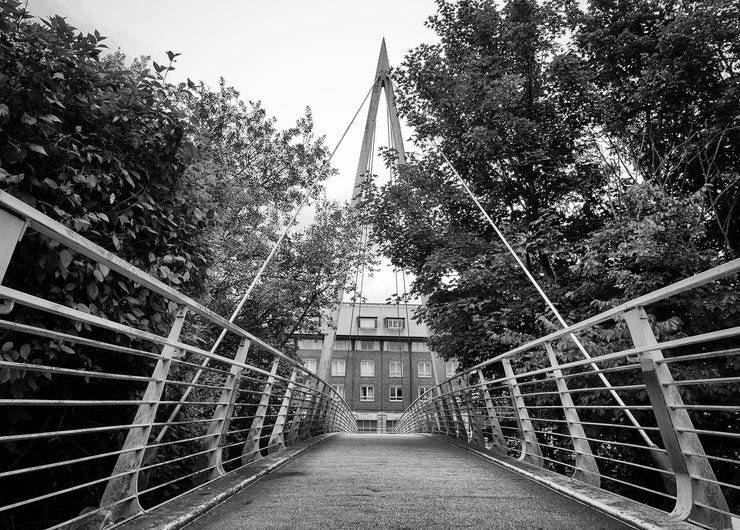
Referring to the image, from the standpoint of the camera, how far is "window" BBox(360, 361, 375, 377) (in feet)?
129

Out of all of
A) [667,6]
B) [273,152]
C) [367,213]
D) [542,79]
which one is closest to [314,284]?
[367,213]

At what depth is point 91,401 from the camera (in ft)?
6.28

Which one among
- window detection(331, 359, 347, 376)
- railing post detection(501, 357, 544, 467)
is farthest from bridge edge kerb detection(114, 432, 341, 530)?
window detection(331, 359, 347, 376)

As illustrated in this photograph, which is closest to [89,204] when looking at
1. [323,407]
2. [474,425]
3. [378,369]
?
[474,425]

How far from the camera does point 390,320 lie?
4234 cm

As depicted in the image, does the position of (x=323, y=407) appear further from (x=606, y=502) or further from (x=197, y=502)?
(x=606, y=502)

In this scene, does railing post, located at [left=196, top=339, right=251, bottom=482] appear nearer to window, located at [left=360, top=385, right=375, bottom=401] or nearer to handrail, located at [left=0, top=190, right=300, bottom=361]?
handrail, located at [left=0, top=190, right=300, bottom=361]

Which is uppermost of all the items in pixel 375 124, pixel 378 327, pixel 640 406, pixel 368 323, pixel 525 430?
pixel 368 323

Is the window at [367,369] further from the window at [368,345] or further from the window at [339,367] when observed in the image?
the window at [339,367]

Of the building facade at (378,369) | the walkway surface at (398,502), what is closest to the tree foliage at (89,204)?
the walkway surface at (398,502)

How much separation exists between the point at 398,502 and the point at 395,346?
3786 cm

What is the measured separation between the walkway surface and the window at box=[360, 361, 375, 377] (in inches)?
1397

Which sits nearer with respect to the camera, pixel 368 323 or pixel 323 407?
pixel 323 407

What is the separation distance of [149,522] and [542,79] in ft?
33.0
